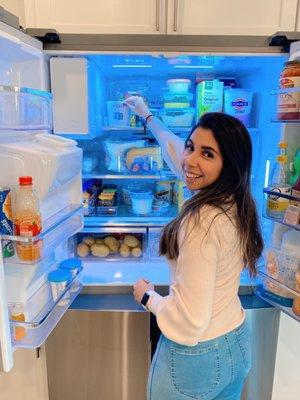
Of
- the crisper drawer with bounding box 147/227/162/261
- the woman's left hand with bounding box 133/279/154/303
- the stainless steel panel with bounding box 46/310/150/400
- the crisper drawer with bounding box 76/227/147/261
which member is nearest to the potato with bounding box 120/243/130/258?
the crisper drawer with bounding box 76/227/147/261

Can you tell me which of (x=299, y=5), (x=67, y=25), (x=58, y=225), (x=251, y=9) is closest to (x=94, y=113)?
(x=67, y=25)

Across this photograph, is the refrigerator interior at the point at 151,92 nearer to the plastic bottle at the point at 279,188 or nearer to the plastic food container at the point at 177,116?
the plastic food container at the point at 177,116

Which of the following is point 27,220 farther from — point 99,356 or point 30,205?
point 99,356

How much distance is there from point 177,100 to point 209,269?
3.46 ft

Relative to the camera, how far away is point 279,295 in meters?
1.29

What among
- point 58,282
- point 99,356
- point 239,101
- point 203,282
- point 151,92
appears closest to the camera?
point 203,282

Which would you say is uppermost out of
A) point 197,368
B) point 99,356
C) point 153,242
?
point 153,242

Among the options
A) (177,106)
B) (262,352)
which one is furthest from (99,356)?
(177,106)

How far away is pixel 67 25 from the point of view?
1.23 m

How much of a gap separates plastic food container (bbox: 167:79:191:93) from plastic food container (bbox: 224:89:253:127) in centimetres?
20

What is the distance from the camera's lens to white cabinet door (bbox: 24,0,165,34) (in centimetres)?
122

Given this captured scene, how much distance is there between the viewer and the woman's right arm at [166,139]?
1.44 m

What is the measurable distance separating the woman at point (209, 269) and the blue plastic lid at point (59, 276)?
0.28 m

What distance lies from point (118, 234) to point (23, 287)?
2.65ft
